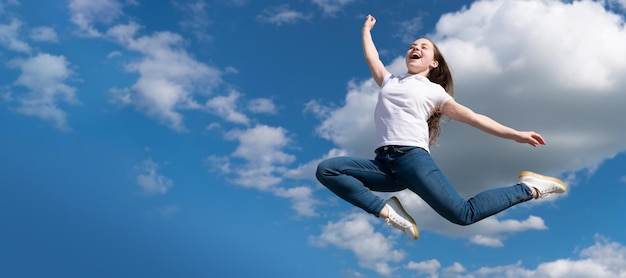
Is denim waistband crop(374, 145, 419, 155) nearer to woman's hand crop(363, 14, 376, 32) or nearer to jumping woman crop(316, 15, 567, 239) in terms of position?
jumping woman crop(316, 15, 567, 239)

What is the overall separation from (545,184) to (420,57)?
2.02 metres

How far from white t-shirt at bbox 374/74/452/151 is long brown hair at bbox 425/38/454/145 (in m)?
0.37

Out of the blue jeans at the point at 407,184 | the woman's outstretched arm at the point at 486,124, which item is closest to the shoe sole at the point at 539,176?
the blue jeans at the point at 407,184

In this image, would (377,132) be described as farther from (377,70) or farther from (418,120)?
(377,70)

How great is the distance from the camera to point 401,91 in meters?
6.43

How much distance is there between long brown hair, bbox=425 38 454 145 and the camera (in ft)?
22.6

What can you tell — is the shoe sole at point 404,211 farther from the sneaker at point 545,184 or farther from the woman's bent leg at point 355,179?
the sneaker at point 545,184

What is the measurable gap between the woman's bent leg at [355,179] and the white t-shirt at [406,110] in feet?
1.05

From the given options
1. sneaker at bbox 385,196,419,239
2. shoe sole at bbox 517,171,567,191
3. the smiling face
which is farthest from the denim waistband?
shoe sole at bbox 517,171,567,191

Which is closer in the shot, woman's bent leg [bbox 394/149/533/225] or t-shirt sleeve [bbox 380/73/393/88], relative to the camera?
woman's bent leg [bbox 394/149/533/225]

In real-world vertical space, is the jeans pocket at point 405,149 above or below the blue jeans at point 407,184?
above

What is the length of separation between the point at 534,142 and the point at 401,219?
162 centimetres

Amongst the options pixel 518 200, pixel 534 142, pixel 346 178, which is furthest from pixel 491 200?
pixel 346 178

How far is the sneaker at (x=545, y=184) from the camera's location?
6.45 m
